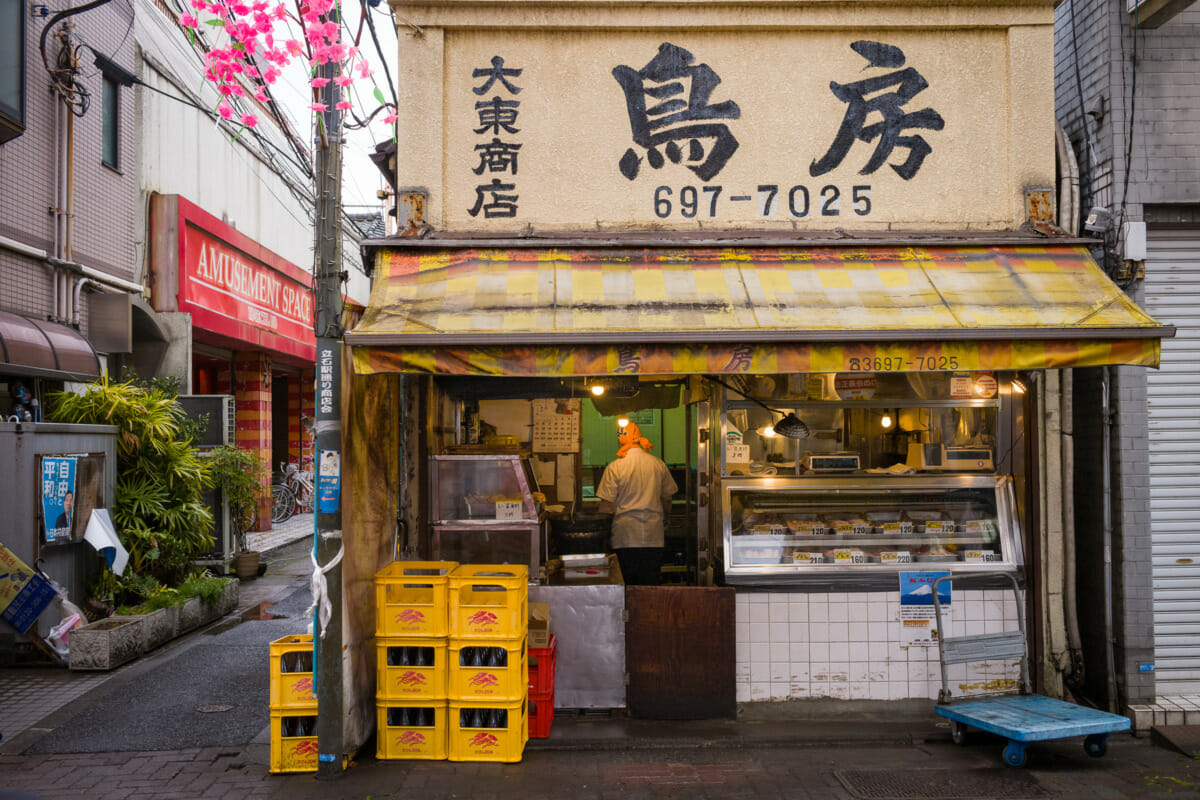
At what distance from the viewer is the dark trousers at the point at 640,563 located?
8633 mm

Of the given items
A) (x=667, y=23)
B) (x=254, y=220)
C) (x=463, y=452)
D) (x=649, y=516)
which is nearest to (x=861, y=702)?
(x=649, y=516)

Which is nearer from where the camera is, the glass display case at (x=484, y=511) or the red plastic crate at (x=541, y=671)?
the red plastic crate at (x=541, y=671)

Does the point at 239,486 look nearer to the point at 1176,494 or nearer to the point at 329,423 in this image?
the point at 329,423

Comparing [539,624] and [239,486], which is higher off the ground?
[239,486]

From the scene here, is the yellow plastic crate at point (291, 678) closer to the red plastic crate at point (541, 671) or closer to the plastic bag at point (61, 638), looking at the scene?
the red plastic crate at point (541, 671)

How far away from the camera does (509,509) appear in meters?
7.16

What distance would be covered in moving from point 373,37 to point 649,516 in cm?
542

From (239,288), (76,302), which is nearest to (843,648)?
(76,302)

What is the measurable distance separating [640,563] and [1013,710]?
385 cm

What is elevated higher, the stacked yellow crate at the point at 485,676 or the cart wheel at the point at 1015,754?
the stacked yellow crate at the point at 485,676

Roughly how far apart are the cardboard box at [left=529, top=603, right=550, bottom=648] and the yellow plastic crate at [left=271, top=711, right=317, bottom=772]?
178cm

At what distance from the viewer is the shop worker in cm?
857

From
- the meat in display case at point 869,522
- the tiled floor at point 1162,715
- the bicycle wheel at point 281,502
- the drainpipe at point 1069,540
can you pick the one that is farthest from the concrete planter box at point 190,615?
the bicycle wheel at point 281,502

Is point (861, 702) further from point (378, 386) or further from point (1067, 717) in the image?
point (378, 386)
